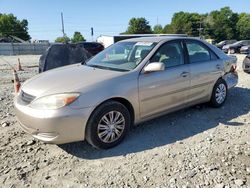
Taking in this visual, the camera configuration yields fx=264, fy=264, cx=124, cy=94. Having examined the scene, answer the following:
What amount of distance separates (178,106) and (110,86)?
1.59 m

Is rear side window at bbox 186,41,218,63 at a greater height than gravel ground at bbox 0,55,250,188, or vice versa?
rear side window at bbox 186,41,218,63

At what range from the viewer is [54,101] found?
11.2ft

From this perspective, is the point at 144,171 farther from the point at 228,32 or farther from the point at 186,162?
the point at 228,32

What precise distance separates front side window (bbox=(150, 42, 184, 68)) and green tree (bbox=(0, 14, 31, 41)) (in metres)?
84.0

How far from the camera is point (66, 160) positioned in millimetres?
3615

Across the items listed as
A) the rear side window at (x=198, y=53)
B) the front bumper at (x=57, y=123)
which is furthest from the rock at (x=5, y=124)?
the rear side window at (x=198, y=53)

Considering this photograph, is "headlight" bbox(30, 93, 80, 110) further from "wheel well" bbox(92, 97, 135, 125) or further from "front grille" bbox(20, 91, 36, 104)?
"wheel well" bbox(92, 97, 135, 125)

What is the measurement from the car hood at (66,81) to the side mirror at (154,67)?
43cm

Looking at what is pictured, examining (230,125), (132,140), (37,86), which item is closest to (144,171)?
A: (132,140)

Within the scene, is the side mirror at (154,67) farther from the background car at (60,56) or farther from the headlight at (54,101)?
the background car at (60,56)

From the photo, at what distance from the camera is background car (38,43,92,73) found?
22.3 ft

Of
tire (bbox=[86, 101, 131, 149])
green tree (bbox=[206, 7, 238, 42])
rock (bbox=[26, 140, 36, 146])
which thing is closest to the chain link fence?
rock (bbox=[26, 140, 36, 146])

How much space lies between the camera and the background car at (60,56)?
679cm

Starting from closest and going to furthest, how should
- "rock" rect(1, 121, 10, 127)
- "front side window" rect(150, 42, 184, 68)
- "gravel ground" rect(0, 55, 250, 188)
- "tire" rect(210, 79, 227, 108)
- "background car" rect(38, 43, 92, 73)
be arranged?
"gravel ground" rect(0, 55, 250, 188) < "front side window" rect(150, 42, 184, 68) < "rock" rect(1, 121, 10, 127) < "tire" rect(210, 79, 227, 108) < "background car" rect(38, 43, 92, 73)
